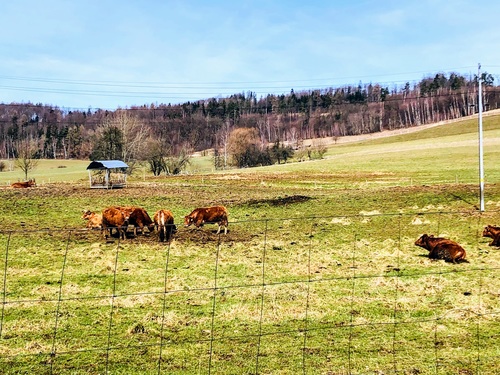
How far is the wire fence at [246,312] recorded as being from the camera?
21.8ft

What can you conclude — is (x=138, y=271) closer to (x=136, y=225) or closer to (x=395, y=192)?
(x=136, y=225)

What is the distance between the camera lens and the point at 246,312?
8742 mm

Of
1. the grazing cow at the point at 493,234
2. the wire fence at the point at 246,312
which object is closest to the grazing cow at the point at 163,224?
the wire fence at the point at 246,312

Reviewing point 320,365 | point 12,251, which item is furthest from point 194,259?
point 320,365

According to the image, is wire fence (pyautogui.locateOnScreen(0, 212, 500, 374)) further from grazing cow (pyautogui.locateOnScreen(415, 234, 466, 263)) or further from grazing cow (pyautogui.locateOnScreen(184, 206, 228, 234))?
grazing cow (pyautogui.locateOnScreen(184, 206, 228, 234))

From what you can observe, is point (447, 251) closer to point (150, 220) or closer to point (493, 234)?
point (493, 234)

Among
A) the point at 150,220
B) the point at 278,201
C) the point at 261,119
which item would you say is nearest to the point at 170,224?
the point at 150,220

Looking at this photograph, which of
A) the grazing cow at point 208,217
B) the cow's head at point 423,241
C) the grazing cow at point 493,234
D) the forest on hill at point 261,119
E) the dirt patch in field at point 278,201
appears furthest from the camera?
the forest on hill at point 261,119

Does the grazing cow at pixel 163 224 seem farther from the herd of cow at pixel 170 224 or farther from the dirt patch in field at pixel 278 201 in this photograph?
the dirt patch in field at pixel 278 201

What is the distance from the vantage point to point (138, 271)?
39.3 feet

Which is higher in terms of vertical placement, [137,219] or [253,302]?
[137,219]

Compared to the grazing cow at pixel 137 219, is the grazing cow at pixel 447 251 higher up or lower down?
lower down

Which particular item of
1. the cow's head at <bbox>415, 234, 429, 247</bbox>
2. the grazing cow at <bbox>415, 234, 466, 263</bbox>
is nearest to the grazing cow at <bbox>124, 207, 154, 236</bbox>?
the cow's head at <bbox>415, 234, 429, 247</bbox>

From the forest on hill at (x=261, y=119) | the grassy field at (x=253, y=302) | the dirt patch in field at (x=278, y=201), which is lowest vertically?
the dirt patch in field at (x=278, y=201)
